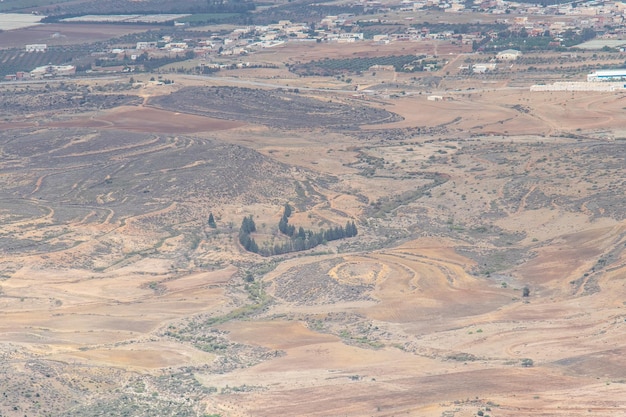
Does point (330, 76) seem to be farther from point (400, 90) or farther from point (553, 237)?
point (553, 237)

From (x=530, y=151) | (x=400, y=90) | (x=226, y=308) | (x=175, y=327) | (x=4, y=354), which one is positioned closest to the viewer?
(x=4, y=354)

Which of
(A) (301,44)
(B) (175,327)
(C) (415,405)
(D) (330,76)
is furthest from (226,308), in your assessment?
(A) (301,44)

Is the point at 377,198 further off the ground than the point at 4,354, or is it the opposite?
the point at 4,354

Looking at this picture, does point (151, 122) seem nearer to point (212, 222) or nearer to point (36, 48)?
point (212, 222)

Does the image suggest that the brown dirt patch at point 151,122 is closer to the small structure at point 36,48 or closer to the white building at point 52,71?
the white building at point 52,71

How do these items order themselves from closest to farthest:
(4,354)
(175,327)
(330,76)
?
(4,354)
(175,327)
(330,76)

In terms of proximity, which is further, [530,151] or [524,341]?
[530,151]
